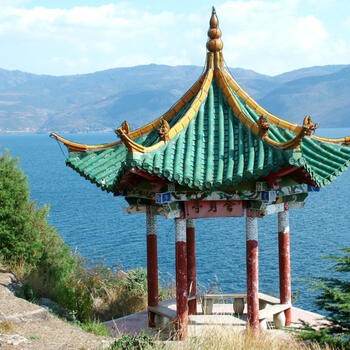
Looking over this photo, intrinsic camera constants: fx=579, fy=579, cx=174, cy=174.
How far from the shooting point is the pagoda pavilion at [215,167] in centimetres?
1032

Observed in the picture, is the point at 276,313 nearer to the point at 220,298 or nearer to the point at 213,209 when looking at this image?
the point at 220,298

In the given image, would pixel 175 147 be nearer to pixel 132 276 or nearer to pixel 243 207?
pixel 243 207

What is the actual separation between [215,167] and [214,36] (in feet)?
11.0

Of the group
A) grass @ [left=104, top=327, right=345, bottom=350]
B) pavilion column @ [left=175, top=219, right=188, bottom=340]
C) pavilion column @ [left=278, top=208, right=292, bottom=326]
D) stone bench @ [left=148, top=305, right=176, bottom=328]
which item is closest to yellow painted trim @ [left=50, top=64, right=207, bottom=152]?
pavilion column @ [left=175, top=219, right=188, bottom=340]

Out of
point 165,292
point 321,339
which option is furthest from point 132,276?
point 321,339

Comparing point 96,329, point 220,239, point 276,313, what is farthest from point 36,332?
A: point 220,239

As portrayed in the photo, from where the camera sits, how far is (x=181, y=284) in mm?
11430

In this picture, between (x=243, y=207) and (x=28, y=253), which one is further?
(x=28, y=253)

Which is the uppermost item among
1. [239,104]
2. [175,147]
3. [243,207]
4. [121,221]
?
[239,104]

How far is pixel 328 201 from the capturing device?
52562 millimetres

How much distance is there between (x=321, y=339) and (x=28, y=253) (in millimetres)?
9852

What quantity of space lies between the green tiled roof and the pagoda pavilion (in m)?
0.02

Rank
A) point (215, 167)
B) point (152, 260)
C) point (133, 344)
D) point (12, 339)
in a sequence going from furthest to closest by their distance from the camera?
point (152, 260)
point (215, 167)
point (12, 339)
point (133, 344)

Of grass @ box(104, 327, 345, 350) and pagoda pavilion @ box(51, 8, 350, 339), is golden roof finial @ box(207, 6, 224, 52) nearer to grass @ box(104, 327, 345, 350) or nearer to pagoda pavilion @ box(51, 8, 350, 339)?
pagoda pavilion @ box(51, 8, 350, 339)
